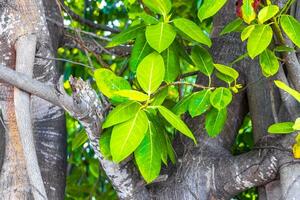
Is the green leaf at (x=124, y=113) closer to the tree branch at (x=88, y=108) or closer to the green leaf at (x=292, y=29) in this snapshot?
the tree branch at (x=88, y=108)

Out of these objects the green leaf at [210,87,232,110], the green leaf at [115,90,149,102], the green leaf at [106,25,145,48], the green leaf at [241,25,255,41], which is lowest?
the green leaf at [210,87,232,110]

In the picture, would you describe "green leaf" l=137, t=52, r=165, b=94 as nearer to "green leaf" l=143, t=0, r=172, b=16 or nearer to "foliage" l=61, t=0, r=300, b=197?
"foliage" l=61, t=0, r=300, b=197

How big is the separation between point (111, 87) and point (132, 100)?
0.10 m

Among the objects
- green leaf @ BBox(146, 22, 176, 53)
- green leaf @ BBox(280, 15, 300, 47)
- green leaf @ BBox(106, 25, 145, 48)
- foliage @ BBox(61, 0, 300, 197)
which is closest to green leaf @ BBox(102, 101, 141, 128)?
foliage @ BBox(61, 0, 300, 197)

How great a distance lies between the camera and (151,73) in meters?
1.12

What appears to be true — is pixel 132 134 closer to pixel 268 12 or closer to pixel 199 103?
pixel 199 103

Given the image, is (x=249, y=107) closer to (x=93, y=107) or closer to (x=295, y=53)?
(x=295, y=53)

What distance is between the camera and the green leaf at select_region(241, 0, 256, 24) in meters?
1.16

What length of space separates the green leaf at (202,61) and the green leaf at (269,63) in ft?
0.40

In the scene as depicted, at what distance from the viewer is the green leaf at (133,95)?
3.36ft

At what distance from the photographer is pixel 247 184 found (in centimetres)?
137

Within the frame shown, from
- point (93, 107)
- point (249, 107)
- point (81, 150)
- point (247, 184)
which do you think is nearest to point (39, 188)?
point (93, 107)

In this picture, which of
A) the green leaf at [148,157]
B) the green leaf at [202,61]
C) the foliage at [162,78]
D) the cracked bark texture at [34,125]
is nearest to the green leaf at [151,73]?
the foliage at [162,78]

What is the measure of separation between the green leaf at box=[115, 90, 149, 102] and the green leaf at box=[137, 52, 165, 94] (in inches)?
1.7
